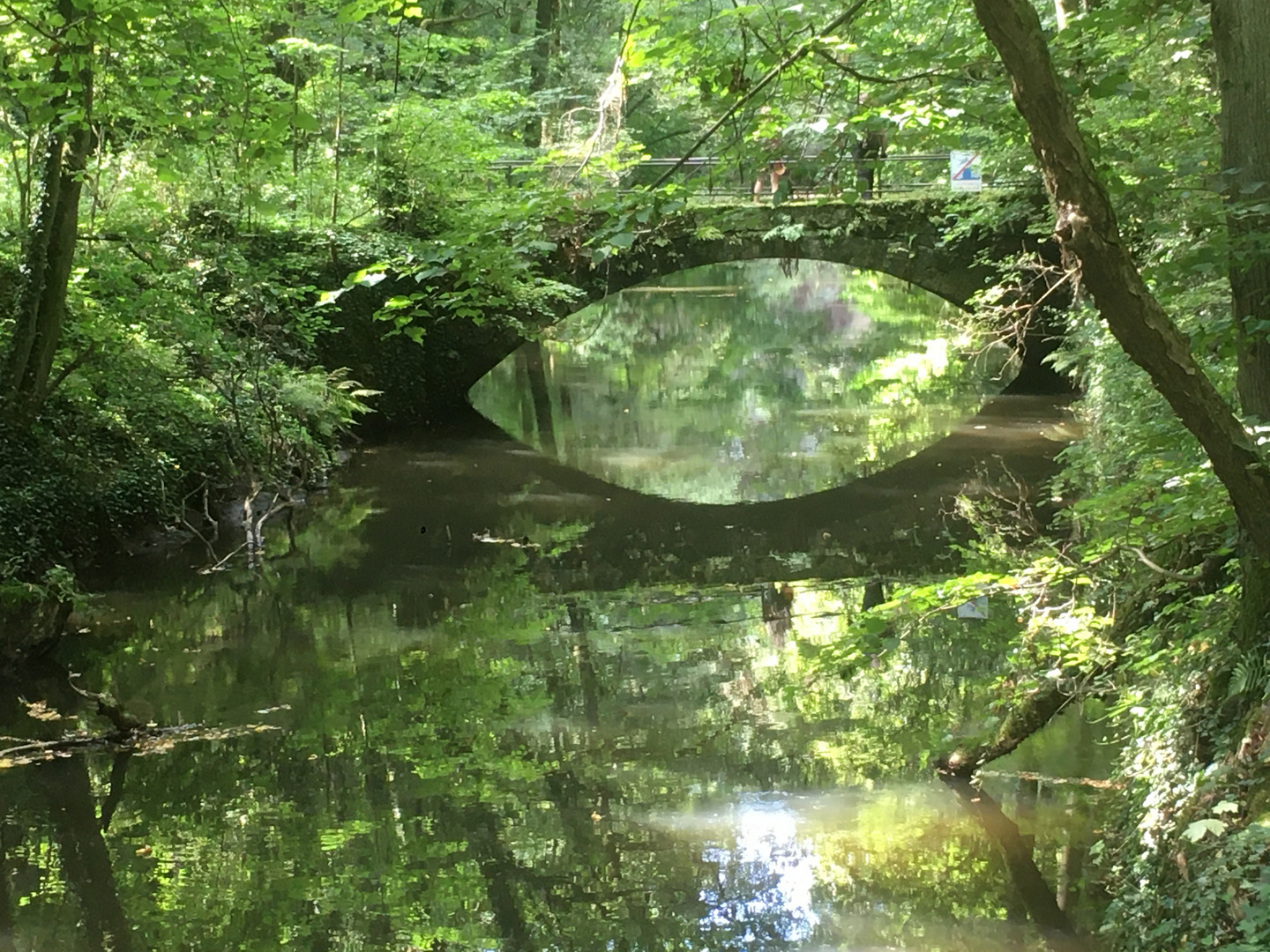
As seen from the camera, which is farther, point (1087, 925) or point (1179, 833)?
point (1087, 925)

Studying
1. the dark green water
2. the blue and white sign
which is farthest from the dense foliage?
the blue and white sign

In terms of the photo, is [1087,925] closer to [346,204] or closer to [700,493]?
[700,493]

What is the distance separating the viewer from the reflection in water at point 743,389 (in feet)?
42.2

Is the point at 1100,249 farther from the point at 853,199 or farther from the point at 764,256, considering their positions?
the point at 764,256

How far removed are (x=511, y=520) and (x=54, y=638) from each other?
4.28 m

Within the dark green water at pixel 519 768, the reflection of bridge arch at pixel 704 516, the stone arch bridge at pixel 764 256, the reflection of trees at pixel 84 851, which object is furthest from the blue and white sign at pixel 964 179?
the reflection of trees at pixel 84 851

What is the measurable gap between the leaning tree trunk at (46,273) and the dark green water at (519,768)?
5.14 feet

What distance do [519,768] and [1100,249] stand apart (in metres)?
3.86

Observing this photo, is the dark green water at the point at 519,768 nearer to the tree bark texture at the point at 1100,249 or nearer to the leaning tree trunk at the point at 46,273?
the tree bark texture at the point at 1100,249

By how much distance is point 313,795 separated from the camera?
5.25m

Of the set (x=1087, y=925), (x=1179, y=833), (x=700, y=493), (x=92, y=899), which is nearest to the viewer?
(x=1179, y=833)

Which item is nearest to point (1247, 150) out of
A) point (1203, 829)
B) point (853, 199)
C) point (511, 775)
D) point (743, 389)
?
point (853, 199)

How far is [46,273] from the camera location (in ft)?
25.6

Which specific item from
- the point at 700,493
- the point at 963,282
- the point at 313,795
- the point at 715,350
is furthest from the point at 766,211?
the point at 313,795
